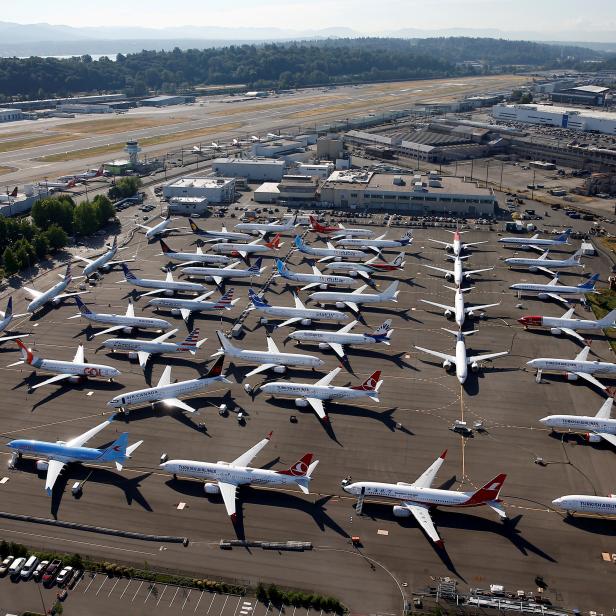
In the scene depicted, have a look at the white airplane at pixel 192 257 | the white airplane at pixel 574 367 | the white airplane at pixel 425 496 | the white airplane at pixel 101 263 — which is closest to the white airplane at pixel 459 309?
the white airplane at pixel 574 367

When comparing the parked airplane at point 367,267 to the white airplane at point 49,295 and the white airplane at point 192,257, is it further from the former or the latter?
the white airplane at point 49,295

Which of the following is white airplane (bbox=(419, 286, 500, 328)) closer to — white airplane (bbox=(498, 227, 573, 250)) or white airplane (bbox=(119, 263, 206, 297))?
white airplane (bbox=(498, 227, 573, 250))

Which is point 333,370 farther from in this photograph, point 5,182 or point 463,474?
point 5,182

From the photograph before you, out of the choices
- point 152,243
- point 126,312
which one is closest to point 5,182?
point 152,243

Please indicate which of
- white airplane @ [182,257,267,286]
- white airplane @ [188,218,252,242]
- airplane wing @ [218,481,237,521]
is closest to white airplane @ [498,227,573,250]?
white airplane @ [182,257,267,286]

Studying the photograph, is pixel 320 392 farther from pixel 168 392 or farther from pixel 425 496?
pixel 425 496
